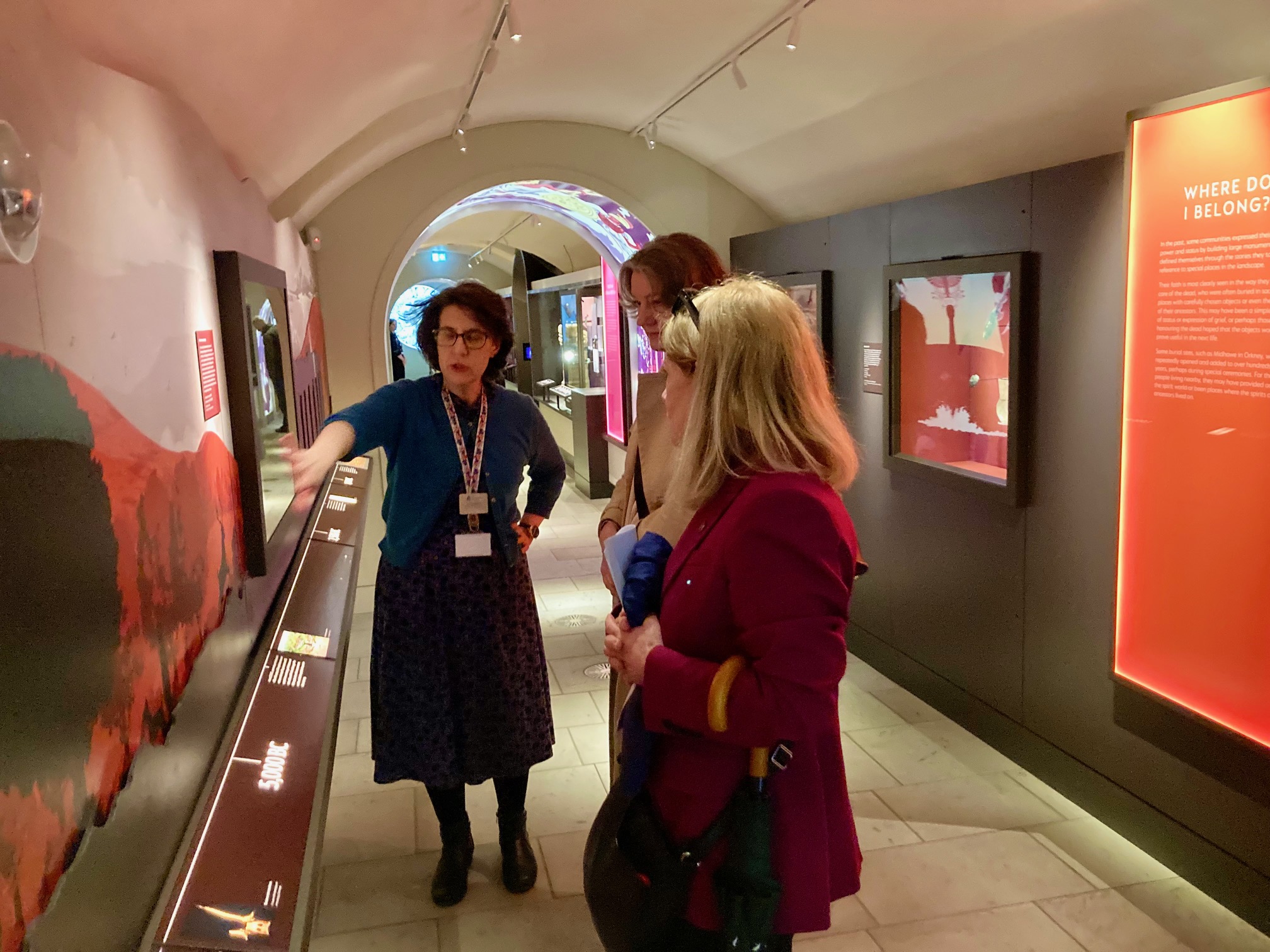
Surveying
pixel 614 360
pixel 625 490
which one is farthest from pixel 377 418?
pixel 614 360

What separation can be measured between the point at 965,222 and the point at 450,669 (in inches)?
111

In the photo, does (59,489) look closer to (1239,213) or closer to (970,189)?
(1239,213)

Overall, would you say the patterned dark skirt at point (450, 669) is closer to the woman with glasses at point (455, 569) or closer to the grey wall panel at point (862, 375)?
the woman with glasses at point (455, 569)

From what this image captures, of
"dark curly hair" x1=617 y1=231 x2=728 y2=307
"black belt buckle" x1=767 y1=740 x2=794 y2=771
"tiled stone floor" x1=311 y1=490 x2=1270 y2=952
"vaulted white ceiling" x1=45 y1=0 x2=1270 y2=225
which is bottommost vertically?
"tiled stone floor" x1=311 y1=490 x2=1270 y2=952

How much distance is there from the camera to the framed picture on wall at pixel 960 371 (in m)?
3.76

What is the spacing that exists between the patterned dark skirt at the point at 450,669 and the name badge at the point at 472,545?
0.09ft

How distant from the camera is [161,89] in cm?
223

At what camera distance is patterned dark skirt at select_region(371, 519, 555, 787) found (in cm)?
279

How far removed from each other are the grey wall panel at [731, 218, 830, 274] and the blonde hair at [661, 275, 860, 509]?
353 centimetres

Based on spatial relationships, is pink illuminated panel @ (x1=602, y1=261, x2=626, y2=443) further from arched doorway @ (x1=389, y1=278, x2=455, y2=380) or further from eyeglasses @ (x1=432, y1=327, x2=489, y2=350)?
arched doorway @ (x1=389, y1=278, x2=455, y2=380)

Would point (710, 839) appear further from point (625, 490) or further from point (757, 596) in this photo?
point (625, 490)

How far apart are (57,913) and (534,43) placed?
13.9 ft

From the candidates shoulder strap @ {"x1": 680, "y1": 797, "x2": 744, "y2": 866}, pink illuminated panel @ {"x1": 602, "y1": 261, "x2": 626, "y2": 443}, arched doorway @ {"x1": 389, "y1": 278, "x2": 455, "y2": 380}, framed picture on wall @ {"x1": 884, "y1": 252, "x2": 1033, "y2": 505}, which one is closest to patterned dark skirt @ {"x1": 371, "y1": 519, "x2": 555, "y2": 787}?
shoulder strap @ {"x1": 680, "y1": 797, "x2": 744, "y2": 866}

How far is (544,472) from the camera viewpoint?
10.3 ft
